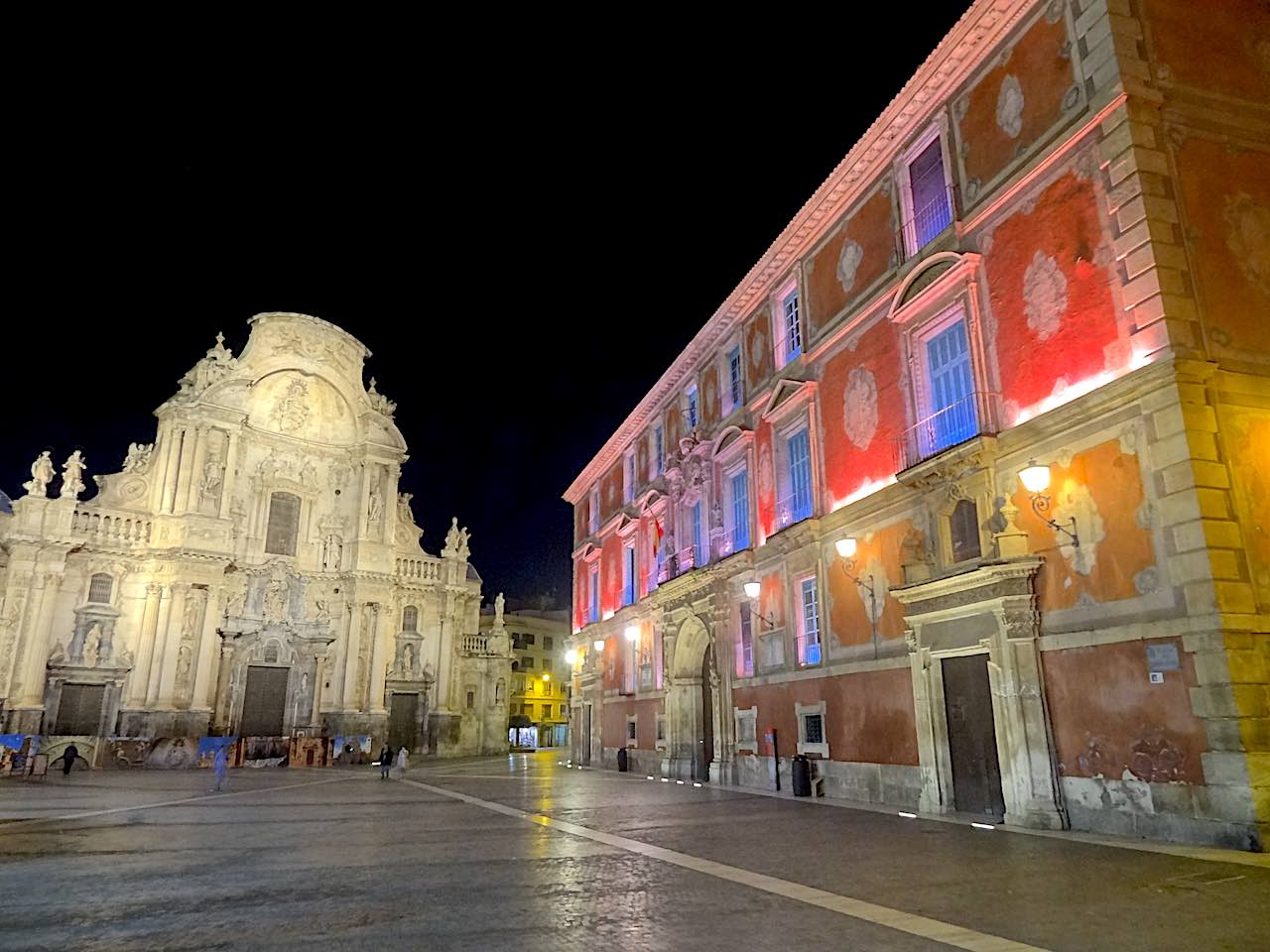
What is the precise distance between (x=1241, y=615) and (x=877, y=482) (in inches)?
312

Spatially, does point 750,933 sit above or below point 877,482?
below

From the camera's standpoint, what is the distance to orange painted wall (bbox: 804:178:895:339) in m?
18.4

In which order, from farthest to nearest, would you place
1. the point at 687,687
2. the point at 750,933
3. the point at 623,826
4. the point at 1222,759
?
the point at 687,687
the point at 623,826
the point at 1222,759
the point at 750,933

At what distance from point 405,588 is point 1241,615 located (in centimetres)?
3919

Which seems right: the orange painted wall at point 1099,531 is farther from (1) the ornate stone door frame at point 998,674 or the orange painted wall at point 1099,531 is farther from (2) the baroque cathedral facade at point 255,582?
(2) the baroque cathedral facade at point 255,582

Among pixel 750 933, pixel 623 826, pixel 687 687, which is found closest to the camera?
pixel 750 933

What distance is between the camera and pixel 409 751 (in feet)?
139

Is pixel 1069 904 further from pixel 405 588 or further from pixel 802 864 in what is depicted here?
pixel 405 588

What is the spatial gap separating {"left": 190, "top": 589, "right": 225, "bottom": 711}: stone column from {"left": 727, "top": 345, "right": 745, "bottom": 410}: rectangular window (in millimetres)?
26238

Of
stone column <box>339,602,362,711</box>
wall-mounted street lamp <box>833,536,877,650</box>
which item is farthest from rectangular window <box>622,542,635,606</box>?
wall-mounted street lamp <box>833,536,877,650</box>

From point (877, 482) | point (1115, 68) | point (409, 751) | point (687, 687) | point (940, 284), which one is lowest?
point (409, 751)

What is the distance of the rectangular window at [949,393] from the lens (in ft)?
50.2

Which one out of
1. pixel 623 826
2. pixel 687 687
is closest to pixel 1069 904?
pixel 623 826

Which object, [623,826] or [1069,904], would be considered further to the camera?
[623,826]
